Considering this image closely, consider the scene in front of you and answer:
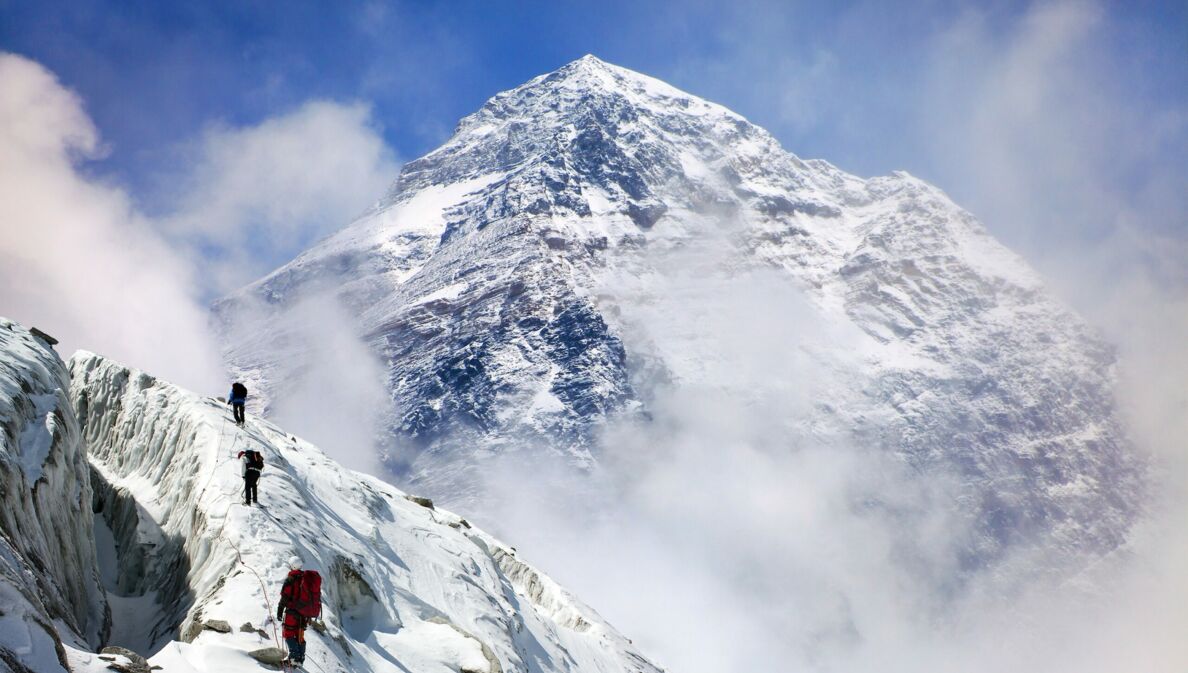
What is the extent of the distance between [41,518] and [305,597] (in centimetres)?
1002

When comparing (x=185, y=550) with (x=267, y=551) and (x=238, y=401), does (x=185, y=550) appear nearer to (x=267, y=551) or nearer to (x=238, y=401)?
(x=267, y=551)

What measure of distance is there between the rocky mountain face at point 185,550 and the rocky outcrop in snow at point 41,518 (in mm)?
68

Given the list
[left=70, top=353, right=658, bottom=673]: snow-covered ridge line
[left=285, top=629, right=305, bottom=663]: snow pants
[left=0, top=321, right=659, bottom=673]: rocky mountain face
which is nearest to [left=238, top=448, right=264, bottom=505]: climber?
[left=0, top=321, right=659, bottom=673]: rocky mountain face

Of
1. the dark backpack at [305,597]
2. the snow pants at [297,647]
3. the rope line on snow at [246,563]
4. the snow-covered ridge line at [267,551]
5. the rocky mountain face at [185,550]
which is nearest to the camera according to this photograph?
the dark backpack at [305,597]

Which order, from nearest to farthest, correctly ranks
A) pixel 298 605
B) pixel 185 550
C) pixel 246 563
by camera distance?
pixel 298 605
pixel 246 563
pixel 185 550

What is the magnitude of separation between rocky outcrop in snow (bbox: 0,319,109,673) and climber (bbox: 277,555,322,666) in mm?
4710

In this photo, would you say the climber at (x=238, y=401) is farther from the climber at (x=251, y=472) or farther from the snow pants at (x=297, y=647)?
the snow pants at (x=297, y=647)

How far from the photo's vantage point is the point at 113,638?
2856cm

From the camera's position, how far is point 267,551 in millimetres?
28859

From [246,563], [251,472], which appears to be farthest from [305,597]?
[251,472]

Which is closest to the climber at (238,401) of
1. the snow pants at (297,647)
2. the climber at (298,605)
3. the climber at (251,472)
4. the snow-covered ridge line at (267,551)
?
the snow-covered ridge line at (267,551)

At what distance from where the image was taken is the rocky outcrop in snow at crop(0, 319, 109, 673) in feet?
57.4

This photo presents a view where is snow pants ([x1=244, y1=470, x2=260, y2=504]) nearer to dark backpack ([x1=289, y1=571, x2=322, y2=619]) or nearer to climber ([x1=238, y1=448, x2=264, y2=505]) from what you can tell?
climber ([x1=238, y1=448, x2=264, y2=505])

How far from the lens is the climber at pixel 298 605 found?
22.2 metres
